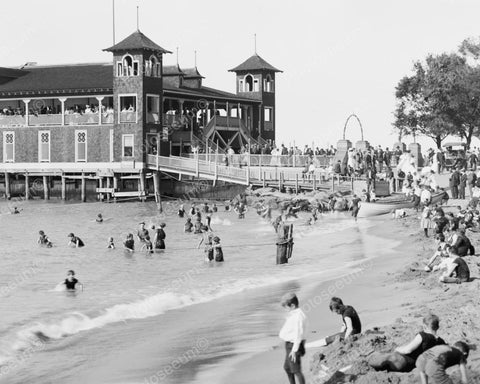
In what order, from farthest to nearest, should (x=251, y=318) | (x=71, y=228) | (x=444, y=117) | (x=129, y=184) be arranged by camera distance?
1. (x=444, y=117)
2. (x=129, y=184)
3. (x=71, y=228)
4. (x=251, y=318)

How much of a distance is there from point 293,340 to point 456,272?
8138mm

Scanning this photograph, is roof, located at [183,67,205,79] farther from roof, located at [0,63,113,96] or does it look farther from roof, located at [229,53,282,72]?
roof, located at [0,63,113,96]

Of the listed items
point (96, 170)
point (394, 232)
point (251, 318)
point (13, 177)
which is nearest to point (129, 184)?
point (96, 170)

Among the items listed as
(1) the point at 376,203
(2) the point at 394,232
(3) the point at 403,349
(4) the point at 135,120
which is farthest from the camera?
(4) the point at 135,120

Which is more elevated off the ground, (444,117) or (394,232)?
(444,117)

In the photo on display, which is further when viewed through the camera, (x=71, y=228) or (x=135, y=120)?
(x=135, y=120)

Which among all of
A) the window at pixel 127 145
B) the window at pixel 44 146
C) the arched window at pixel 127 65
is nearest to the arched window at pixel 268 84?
the arched window at pixel 127 65

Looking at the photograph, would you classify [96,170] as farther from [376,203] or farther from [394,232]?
[394,232]

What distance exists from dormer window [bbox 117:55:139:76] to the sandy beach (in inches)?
1557

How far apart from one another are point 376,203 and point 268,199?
9.44 m

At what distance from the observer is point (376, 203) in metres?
43.1

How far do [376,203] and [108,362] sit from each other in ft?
91.5

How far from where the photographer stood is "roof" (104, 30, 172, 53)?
65.1 metres

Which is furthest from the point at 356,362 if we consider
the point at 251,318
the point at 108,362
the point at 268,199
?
the point at 268,199
